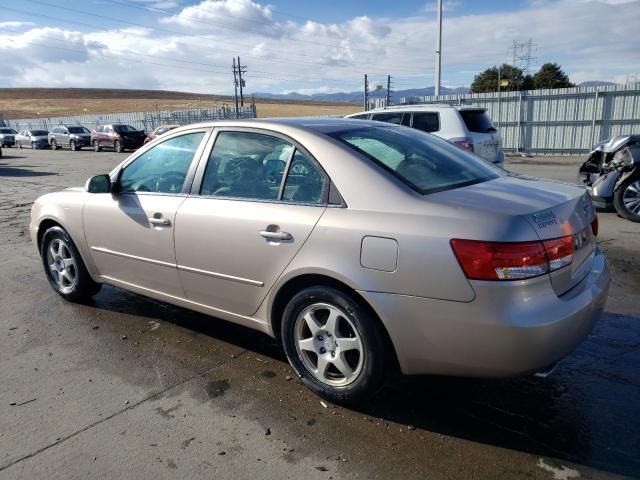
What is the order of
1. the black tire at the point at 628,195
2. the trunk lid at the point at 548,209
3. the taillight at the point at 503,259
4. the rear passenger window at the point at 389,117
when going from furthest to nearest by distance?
the rear passenger window at the point at 389,117, the black tire at the point at 628,195, the trunk lid at the point at 548,209, the taillight at the point at 503,259

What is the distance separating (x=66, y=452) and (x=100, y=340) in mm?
1475

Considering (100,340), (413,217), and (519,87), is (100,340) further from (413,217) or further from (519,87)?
(519,87)

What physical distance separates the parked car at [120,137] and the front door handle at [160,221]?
27464 mm

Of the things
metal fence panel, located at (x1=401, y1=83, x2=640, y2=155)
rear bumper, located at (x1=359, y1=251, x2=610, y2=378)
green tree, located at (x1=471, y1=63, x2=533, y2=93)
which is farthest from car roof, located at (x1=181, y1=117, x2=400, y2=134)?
green tree, located at (x1=471, y1=63, x2=533, y2=93)

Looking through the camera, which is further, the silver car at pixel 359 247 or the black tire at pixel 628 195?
the black tire at pixel 628 195

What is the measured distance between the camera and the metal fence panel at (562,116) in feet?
57.5

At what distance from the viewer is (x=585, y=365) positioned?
3.48 meters

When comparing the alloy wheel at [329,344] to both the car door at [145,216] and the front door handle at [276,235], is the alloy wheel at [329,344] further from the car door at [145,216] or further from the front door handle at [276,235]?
the car door at [145,216]

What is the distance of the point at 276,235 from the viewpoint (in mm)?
3064

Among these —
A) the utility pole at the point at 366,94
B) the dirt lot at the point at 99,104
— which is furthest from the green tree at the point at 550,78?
the utility pole at the point at 366,94

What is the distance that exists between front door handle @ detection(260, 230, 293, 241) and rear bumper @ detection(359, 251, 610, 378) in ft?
1.99

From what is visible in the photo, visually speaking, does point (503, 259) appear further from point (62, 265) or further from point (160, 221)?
point (62, 265)

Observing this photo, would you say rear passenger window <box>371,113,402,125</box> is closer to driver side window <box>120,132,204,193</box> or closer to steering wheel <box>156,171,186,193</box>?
driver side window <box>120,132,204,193</box>

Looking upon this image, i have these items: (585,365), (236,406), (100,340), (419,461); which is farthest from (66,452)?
(585,365)
